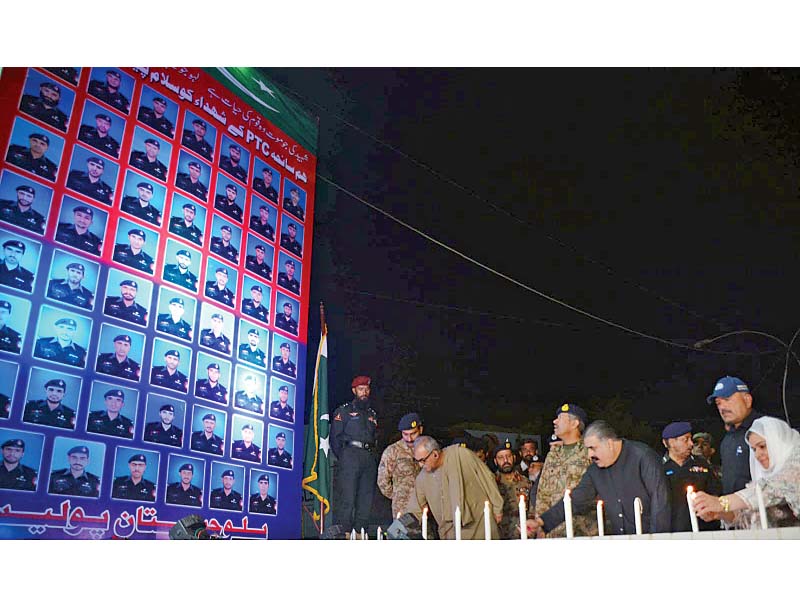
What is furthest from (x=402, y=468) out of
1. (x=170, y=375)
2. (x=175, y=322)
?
(x=175, y=322)

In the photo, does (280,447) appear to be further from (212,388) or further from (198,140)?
(198,140)

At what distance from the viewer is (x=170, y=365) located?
4.71 metres

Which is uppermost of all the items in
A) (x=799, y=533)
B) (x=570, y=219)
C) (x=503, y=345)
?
(x=570, y=219)

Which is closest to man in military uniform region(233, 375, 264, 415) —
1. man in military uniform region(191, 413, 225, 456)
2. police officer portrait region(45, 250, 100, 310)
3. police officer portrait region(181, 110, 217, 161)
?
man in military uniform region(191, 413, 225, 456)

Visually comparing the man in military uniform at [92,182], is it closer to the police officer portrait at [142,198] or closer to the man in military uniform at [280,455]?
the police officer portrait at [142,198]

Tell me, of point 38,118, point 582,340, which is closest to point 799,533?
point 582,340

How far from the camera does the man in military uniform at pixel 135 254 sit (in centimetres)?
455

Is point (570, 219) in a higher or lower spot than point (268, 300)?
higher

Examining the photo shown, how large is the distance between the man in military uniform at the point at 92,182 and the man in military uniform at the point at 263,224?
43.5 inches

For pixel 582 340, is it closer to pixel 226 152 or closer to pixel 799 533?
pixel 799 533

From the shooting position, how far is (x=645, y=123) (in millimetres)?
5504

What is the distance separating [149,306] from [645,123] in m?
3.78

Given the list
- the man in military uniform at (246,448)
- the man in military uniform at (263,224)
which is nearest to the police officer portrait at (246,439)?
the man in military uniform at (246,448)

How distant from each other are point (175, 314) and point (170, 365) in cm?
34
